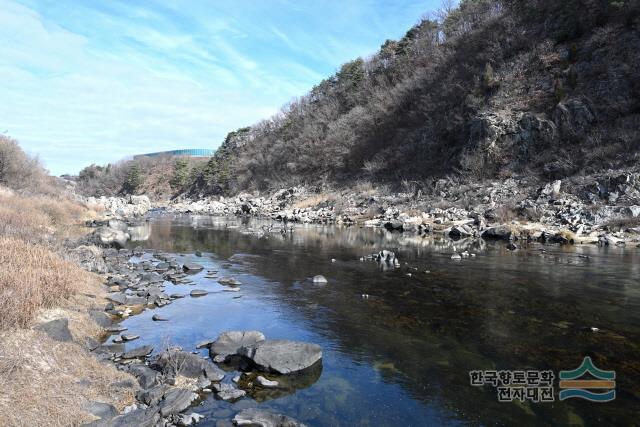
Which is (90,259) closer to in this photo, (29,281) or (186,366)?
(29,281)

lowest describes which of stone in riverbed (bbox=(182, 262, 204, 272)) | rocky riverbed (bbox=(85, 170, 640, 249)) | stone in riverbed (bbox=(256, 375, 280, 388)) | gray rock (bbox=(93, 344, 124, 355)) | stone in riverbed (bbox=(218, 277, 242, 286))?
stone in riverbed (bbox=(256, 375, 280, 388))

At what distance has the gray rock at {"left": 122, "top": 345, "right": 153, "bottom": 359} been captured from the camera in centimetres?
932

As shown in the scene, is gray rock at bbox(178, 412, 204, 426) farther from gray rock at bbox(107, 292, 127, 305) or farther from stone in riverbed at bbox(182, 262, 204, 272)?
stone in riverbed at bbox(182, 262, 204, 272)

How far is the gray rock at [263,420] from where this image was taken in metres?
6.70

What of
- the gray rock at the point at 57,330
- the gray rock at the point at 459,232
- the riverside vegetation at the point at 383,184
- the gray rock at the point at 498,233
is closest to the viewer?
the riverside vegetation at the point at 383,184

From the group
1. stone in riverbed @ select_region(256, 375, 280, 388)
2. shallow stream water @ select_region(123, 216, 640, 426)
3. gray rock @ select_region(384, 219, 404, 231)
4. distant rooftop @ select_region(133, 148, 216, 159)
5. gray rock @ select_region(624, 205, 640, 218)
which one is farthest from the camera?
distant rooftop @ select_region(133, 148, 216, 159)

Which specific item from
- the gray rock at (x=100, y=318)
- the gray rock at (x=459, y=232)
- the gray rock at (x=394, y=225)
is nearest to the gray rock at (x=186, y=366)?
the gray rock at (x=100, y=318)

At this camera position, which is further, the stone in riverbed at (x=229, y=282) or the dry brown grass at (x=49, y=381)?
the stone in riverbed at (x=229, y=282)

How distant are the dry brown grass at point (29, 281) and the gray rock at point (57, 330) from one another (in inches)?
11.3

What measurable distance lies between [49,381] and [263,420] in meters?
3.20

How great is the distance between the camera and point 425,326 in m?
11.6

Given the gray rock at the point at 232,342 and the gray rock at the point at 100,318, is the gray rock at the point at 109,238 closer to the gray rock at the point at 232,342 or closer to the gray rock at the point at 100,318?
the gray rock at the point at 100,318

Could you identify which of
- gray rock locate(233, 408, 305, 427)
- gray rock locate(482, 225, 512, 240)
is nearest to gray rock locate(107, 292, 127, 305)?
gray rock locate(233, 408, 305, 427)

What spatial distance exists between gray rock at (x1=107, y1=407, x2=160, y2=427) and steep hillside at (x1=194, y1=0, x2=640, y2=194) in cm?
3629
